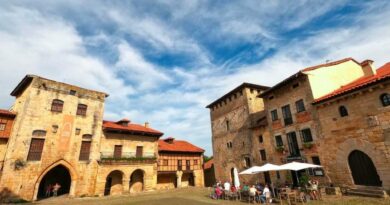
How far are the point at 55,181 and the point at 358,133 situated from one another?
28.9 meters

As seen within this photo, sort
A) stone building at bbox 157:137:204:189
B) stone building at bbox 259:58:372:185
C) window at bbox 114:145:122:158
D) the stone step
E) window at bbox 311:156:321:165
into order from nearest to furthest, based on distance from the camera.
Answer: the stone step < window at bbox 311:156:321:165 < stone building at bbox 259:58:372:185 < window at bbox 114:145:122:158 < stone building at bbox 157:137:204:189

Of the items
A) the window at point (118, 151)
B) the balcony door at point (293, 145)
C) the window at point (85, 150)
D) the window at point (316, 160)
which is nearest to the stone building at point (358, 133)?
the window at point (316, 160)

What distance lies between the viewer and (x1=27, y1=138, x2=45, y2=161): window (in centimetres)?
1969

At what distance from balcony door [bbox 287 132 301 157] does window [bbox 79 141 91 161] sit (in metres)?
20.9

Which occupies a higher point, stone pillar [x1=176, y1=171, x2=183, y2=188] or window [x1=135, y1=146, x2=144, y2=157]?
window [x1=135, y1=146, x2=144, y2=157]

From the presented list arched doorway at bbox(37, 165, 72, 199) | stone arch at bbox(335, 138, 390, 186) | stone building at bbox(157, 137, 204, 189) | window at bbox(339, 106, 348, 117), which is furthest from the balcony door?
arched doorway at bbox(37, 165, 72, 199)

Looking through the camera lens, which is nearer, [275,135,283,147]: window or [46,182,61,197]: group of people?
[275,135,283,147]: window

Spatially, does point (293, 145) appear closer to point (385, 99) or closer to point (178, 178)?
point (385, 99)

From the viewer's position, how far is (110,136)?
25.2 meters

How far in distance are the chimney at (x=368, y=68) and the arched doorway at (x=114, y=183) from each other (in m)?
A: 28.0

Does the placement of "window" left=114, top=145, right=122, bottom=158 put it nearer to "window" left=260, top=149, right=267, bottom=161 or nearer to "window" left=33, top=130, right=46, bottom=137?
"window" left=33, top=130, right=46, bottom=137

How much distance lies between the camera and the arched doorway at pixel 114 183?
24.7 metres

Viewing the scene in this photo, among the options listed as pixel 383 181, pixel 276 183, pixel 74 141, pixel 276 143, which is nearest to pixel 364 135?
pixel 383 181

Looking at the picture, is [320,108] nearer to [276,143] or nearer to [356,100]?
[356,100]
